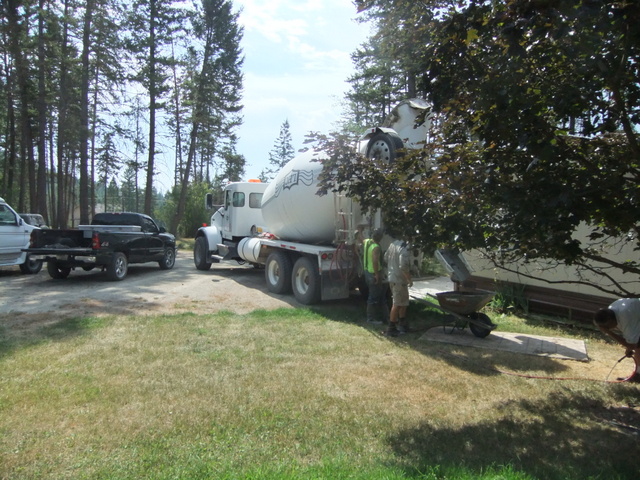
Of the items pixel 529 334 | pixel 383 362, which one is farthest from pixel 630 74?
pixel 529 334

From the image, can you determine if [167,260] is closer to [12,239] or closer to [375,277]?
[12,239]

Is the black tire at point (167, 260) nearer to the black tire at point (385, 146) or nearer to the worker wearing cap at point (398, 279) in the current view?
the black tire at point (385, 146)

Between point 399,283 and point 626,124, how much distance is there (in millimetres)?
4477

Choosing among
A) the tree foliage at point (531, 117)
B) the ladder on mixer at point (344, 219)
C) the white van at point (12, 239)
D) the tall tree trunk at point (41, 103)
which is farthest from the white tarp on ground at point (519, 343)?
the tall tree trunk at point (41, 103)

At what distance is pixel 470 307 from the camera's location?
7.74 m

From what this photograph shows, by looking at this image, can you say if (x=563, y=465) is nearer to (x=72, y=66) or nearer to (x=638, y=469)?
(x=638, y=469)

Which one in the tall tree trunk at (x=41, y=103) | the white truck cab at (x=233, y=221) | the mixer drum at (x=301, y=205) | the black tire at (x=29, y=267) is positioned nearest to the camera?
the mixer drum at (x=301, y=205)

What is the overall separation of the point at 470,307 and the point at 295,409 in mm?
4017

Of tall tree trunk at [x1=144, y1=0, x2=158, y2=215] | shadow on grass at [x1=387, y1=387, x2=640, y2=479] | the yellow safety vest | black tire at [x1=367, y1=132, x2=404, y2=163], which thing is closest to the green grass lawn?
shadow on grass at [x1=387, y1=387, x2=640, y2=479]

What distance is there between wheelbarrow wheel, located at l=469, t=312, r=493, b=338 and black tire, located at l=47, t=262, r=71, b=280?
1042 cm

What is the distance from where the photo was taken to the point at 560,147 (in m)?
3.96

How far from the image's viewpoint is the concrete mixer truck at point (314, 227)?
8.47 meters

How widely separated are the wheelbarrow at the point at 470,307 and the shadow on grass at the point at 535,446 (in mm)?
2825

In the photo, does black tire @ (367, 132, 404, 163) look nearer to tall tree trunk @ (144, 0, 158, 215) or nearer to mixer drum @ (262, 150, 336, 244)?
mixer drum @ (262, 150, 336, 244)
